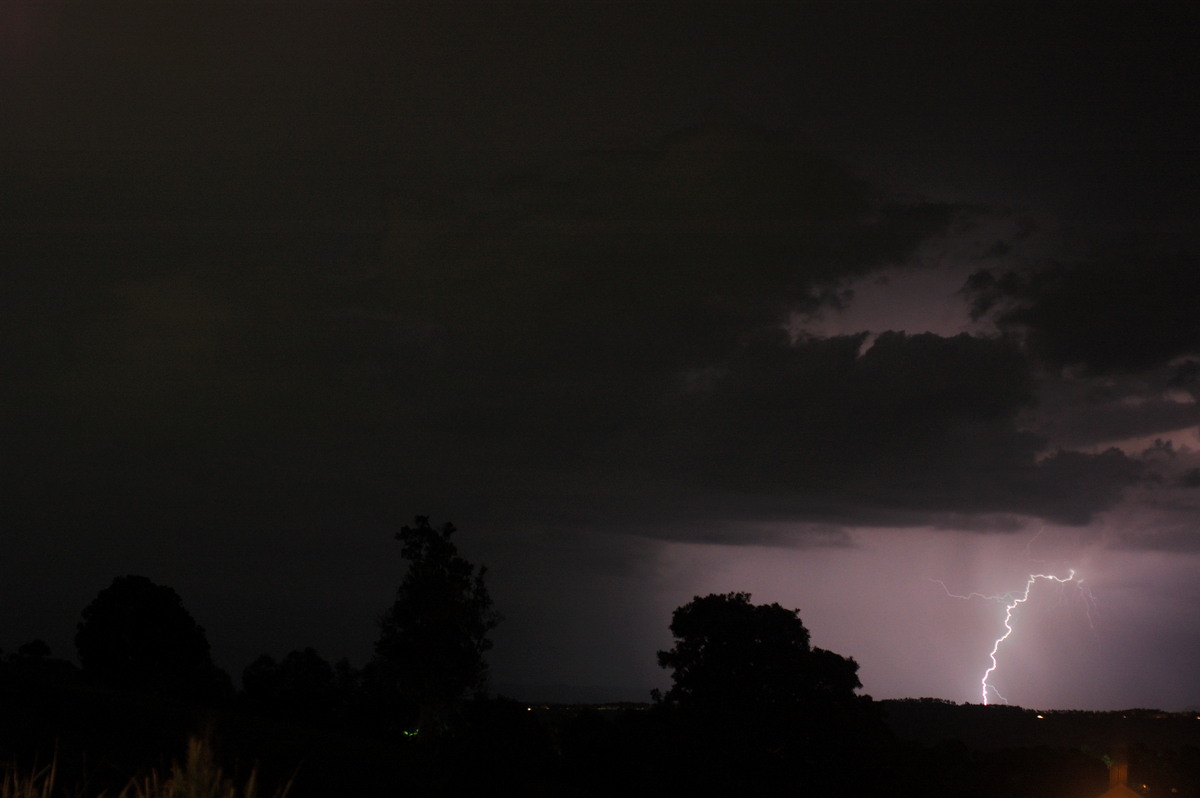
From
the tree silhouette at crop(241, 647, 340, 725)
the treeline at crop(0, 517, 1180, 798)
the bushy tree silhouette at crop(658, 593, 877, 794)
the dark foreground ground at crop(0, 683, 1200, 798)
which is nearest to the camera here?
the dark foreground ground at crop(0, 683, 1200, 798)

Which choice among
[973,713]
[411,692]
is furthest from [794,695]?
[973,713]

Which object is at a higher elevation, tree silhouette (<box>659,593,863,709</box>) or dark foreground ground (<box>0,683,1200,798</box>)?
tree silhouette (<box>659,593,863,709</box>)

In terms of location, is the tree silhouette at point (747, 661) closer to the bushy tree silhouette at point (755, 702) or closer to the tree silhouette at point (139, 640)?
the bushy tree silhouette at point (755, 702)

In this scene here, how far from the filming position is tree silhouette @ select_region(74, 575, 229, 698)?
185 feet

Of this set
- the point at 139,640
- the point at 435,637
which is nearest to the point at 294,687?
the point at 139,640

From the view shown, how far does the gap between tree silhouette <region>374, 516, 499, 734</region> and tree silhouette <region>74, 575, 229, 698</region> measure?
16236 mm

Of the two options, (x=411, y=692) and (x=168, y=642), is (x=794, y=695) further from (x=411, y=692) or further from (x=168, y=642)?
(x=168, y=642)

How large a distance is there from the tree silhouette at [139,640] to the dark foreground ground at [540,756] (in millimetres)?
5802

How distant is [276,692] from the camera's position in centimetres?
6112

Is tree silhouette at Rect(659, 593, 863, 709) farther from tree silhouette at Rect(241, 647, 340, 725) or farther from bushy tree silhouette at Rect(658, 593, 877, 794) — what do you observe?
tree silhouette at Rect(241, 647, 340, 725)

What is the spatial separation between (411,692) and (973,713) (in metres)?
99.6

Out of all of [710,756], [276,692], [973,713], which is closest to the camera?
[710,756]

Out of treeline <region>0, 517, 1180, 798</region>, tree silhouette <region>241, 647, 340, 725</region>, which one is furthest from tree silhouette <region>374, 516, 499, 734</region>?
tree silhouette <region>241, 647, 340, 725</region>

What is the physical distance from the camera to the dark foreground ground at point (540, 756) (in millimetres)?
27734
